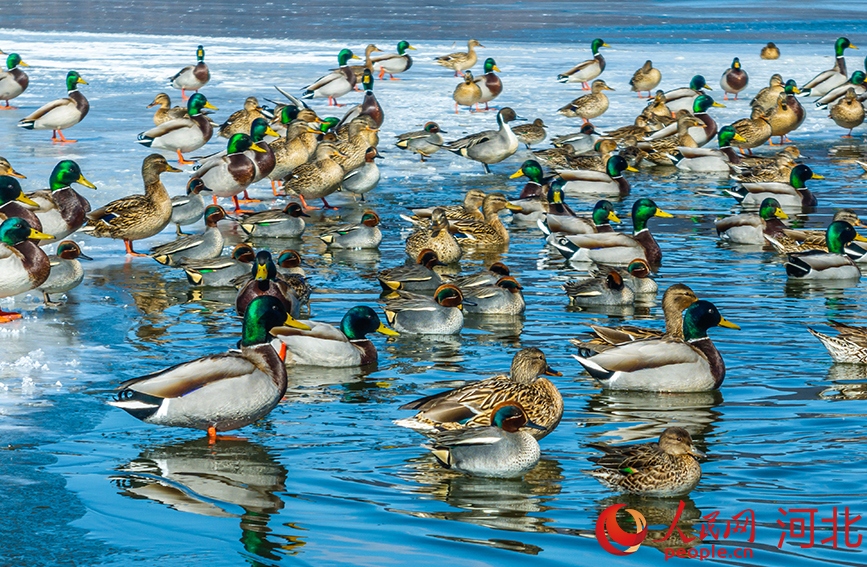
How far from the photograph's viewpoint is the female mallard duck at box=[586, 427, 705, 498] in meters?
6.28

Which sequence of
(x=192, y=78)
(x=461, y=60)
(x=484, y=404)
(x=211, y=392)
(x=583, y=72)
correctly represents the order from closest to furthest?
(x=211, y=392) < (x=484, y=404) < (x=192, y=78) < (x=583, y=72) < (x=461, y=60)

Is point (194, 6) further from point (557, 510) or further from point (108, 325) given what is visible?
point (557, 510)

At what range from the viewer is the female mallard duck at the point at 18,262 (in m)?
9.78

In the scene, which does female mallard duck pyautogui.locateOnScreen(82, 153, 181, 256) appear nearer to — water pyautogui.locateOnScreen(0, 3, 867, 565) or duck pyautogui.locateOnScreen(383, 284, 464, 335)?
water pyautogui.locateOnScreen(0, 3, 867, 565)

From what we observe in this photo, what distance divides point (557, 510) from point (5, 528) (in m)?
3.01

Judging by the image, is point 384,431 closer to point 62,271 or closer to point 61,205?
point 62,271

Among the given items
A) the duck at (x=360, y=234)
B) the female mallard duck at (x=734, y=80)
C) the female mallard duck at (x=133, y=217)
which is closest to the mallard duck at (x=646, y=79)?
the female mallard duck at (x=734, y=80)

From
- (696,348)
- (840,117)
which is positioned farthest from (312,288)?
(840,117)

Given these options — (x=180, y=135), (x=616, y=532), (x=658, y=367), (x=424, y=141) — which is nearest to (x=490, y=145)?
(x=424, y=141)

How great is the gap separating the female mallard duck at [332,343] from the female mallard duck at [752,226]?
21.8 feet

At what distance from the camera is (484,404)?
7.29 metres

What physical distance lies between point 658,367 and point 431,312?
2.45m

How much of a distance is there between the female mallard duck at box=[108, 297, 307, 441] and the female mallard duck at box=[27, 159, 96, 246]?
5784 mm

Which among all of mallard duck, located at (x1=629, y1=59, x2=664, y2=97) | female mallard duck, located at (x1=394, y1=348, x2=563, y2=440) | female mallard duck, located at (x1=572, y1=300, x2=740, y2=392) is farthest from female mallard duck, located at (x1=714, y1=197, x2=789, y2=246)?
mallard duck, located at (x1=629, y1=59, x2=664, y2=97)
